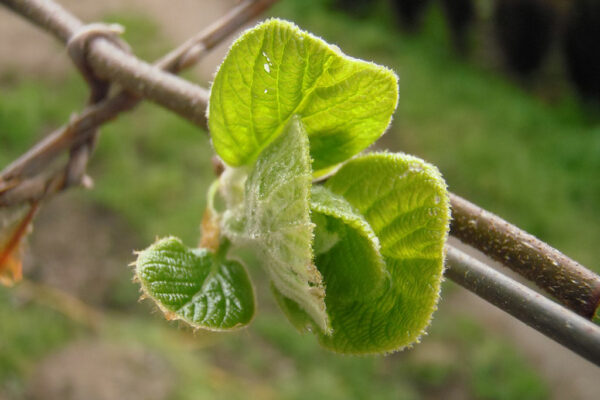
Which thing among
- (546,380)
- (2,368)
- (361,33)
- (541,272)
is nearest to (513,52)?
(361,33)

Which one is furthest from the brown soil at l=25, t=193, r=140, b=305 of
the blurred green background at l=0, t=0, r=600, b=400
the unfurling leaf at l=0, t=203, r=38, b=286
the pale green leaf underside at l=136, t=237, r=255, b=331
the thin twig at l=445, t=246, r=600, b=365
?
the thin twig at l=445, t=246, r=600, b=365

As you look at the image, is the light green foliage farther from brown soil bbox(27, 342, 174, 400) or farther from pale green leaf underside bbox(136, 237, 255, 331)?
brown soil bbox(27, 342, 174, 400)

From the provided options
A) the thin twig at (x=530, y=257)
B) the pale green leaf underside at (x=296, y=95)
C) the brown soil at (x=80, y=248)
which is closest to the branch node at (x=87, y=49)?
the pale green leaf underside at (x=296, y=95)

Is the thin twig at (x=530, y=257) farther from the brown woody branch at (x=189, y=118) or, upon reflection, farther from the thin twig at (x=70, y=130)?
the thin twig at (x=70, y=130)

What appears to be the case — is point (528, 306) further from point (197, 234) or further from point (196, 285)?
point (197, 234)

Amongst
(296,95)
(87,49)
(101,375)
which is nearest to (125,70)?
(87,49)

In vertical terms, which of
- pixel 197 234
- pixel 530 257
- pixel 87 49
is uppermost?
pixel 87 49
